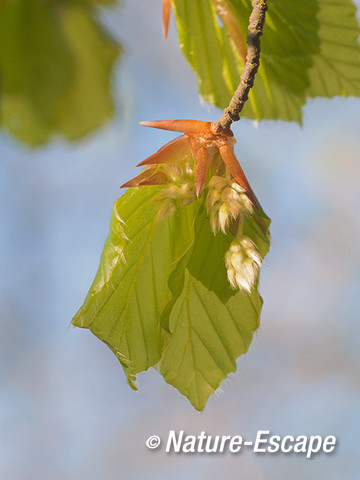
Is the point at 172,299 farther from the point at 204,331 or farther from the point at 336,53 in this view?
the point at 336,53

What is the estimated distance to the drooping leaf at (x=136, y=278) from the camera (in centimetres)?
45

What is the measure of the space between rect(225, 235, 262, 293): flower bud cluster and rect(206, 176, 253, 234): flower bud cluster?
2 centimetres

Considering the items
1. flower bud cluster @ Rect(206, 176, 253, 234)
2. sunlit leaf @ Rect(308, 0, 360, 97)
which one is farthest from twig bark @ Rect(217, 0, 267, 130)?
sunlit leaf @ Rect(308, 0, 360, 97)

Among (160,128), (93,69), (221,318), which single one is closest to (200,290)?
(221,318)

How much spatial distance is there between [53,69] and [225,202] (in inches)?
7.7

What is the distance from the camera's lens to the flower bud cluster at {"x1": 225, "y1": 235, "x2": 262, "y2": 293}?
1.34 ft

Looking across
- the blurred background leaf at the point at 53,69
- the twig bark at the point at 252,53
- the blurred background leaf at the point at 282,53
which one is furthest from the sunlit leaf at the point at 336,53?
the blurred background leaf at the point at 53,69

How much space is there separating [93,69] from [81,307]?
225 mm

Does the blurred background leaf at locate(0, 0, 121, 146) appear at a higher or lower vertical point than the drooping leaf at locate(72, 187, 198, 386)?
higher

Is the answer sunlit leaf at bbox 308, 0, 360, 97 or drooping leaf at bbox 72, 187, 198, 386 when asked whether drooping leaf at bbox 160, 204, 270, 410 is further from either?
sunlit leaf at bbox 308, 0, 360, 97

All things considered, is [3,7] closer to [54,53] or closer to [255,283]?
[54,53]

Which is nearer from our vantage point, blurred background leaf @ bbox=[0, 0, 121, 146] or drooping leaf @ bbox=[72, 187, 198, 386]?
blurred background leaf @ bbox=[0, 0, 121, 146]

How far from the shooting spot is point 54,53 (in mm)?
246

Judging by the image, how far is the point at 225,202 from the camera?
42 cm
